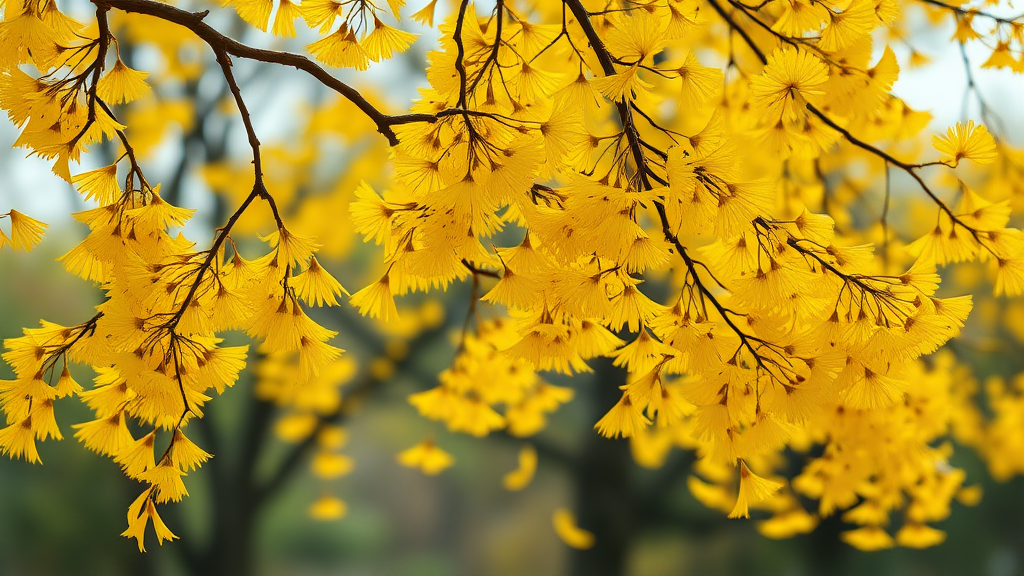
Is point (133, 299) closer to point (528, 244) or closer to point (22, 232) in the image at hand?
point (22, 232)

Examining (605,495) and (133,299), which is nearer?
(133,299)

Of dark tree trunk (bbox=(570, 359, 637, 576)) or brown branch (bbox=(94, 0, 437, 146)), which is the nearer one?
brown branch (bbox=(94, 0, 437, 146))

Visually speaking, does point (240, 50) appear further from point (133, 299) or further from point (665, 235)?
point (665, 235)

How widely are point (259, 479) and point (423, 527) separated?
1.55 ft

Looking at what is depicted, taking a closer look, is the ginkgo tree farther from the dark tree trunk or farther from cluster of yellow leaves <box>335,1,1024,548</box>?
the dark tree trunk

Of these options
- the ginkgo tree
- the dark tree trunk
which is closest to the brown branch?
the ginkgo tree

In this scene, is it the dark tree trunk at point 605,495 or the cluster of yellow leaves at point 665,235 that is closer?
the cluster of yellow leaves at point 665,235

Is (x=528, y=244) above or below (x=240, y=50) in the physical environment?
below

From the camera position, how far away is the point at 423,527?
2.04 meters

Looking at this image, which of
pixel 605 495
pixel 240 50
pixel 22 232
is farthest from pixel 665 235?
pixel 605 495

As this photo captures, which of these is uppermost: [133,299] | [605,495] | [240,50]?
[605,495]

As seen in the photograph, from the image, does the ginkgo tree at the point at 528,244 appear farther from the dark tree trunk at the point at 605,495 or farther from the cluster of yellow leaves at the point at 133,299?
the dark tree trunk at the point at 605,495

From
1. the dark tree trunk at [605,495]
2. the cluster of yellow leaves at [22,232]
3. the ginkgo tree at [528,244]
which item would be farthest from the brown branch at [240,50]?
the dark tree trunk at [605,495]

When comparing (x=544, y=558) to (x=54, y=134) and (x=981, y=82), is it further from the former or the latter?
(x=54, y=134)
